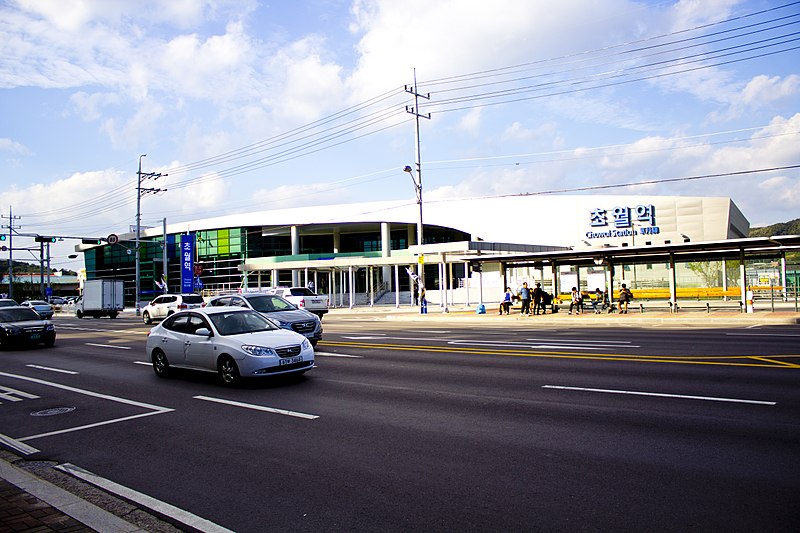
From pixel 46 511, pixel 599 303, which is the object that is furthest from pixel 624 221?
pixel 46 511

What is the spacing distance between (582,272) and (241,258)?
4061 cm

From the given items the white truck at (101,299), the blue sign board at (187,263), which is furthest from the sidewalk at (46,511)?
the blue sign board at (187,263)

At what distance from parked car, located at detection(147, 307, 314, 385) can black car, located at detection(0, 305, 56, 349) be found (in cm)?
1037

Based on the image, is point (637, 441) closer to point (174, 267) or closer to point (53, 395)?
point (53, 395)

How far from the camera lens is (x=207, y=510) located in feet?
17.7

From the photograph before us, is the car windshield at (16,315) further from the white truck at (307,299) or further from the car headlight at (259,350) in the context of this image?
the car headlight at (259,350)

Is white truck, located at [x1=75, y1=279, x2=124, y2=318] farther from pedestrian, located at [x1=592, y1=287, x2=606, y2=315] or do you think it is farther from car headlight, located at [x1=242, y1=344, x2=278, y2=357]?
car headlight, located at [x1=242, y1=344, x2=278, y2=357]

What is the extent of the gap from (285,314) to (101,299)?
36905 millimetres

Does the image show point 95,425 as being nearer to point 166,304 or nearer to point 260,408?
point 260,408

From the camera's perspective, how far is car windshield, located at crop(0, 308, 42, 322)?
21.8m

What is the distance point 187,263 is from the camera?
170 feet

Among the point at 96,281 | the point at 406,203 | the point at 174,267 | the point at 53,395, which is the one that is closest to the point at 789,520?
the point at 53,395

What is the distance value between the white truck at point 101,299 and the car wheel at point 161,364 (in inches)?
1554

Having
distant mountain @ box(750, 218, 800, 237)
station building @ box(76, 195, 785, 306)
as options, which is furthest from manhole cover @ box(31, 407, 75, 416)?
distant mountain @ box(750, 218, 800, 237)
